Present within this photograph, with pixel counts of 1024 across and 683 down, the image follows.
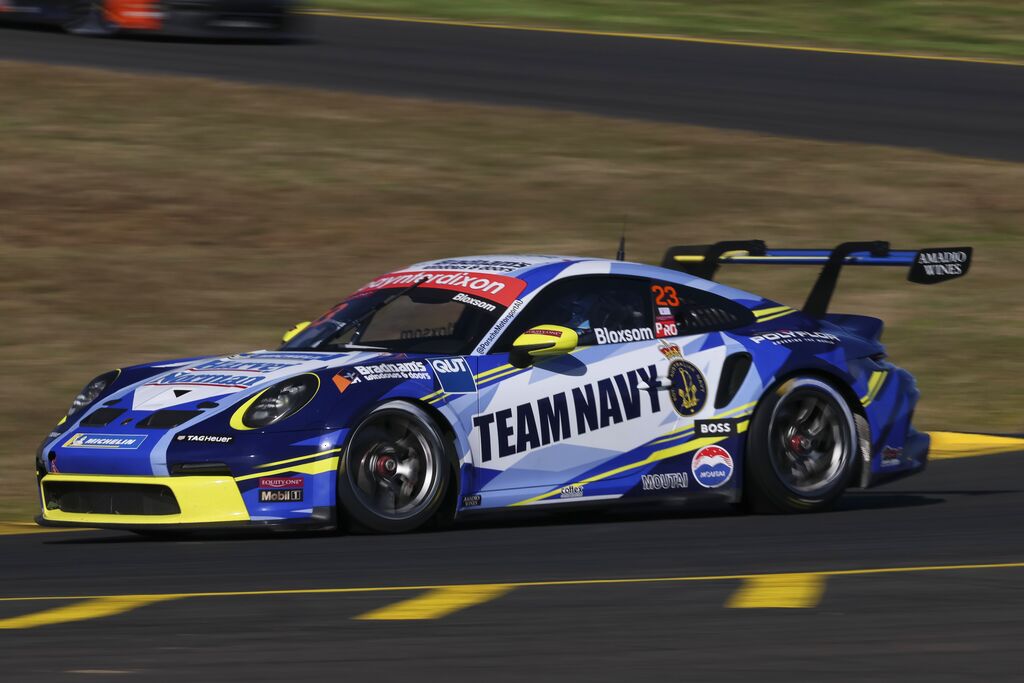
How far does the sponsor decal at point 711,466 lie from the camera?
941cm

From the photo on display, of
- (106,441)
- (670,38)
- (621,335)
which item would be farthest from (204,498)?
(670,38)

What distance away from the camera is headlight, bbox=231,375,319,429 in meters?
8.39

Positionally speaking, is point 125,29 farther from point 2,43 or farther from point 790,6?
point 790,6

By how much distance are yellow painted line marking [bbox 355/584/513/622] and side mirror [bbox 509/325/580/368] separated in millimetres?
1838

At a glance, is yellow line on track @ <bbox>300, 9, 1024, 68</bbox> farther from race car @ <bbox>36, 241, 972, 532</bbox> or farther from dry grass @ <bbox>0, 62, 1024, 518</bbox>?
race car @ <bbox>36, 241, 972, 532</bbox>

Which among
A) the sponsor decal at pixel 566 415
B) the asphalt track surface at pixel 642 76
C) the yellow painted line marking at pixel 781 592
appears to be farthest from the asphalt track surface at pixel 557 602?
the asphalt track surface at pixel 642 76

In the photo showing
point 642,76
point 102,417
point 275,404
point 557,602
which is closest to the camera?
point 557,602

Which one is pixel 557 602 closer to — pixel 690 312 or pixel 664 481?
pixel 664 481

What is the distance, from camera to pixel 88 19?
2436cm

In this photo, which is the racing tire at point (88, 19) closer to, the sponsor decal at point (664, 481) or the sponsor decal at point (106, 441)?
the sponsor decal at point (106, 441)

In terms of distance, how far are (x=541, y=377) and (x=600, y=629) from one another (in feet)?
9.28

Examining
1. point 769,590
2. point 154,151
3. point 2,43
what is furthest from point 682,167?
point 769,590

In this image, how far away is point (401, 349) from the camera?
30.0 feet

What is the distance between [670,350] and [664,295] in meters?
0.34
